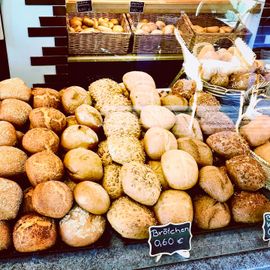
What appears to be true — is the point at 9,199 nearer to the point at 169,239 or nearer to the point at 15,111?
the point at 15,111

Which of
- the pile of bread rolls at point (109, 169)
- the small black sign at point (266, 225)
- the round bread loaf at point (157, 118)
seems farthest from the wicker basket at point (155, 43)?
the small black sign at point (266, 225)

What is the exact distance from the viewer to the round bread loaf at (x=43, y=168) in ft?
4.22

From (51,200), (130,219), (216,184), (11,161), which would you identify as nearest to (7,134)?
(11,161)

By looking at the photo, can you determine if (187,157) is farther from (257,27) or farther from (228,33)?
(257,27)

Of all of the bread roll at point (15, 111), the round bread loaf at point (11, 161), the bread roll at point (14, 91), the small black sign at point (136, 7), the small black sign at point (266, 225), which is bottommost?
the small black sign at point (266, 225)

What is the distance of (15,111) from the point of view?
1.51 m

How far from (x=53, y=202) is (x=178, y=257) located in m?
0.51

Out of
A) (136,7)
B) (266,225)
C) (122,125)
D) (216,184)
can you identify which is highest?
(136,7)

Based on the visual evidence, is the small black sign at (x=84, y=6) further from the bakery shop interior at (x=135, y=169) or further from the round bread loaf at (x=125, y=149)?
the round bread loaf at (x=125, y=149)

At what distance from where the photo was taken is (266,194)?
5.24 ft

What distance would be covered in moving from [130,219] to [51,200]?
283mm

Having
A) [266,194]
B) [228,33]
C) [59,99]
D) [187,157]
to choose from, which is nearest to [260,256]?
[266,194]

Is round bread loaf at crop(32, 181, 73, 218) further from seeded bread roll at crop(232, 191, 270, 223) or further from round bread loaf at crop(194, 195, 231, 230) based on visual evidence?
seeded bread roll at crop(232, 191, 270, 223)

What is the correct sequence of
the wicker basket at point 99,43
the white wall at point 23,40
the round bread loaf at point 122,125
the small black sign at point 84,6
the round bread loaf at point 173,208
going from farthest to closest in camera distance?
the wicker basket at point 99,43 → the small black sign at point 84,6 → the white wall at point 23,40 → the round bread loaf at point 122,125 → the round bread loaf at point 173,208
